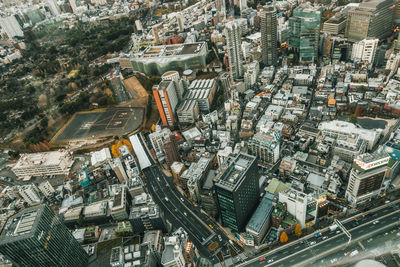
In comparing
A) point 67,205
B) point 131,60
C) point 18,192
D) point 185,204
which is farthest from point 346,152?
point 131,60

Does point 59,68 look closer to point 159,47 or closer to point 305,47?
point 159,47

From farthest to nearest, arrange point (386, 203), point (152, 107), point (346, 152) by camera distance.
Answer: point (152, 107) → point (346, 152) → point (386, 203)

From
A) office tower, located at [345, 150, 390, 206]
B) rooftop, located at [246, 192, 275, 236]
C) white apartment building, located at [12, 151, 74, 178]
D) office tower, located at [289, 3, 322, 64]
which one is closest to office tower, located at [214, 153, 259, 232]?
rooftop, located at [246, 192, 275, 236]

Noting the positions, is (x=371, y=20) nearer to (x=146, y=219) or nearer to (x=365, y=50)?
(x=365, y=50)

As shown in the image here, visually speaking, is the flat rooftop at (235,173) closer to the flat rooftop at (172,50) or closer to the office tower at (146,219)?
the office tower at (146,219)

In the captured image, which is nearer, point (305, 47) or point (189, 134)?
point (189, 134)

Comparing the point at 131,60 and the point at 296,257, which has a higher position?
the point at 131,60

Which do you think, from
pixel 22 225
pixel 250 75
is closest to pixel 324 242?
pixel 22 225
